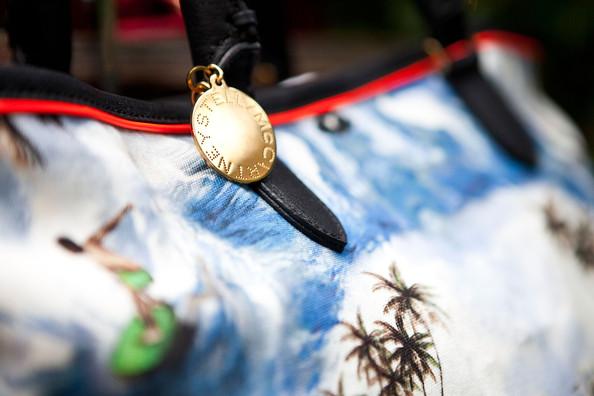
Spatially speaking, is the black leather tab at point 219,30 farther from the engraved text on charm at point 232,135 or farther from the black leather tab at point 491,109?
the black leather tab at point 491,109

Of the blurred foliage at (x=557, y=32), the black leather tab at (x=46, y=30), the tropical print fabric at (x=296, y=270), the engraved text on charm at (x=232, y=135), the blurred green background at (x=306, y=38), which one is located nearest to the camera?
the tropical print fabric at (x=296, y=270)

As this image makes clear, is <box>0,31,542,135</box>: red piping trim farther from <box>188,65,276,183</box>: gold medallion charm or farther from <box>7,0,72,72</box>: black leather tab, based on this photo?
<box>7,0,72,72</box>: black leather tab

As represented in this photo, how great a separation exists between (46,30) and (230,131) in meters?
0.20

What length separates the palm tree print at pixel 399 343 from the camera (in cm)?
43

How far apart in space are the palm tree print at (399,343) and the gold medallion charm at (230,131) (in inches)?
4.0

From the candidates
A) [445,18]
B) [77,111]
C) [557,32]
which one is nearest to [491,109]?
[445,18]

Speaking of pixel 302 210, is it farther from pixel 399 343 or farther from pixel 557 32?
pixel 557 32

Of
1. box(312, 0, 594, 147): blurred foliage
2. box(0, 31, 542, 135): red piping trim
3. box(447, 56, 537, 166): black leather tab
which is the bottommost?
box(312, 0, 594, 147): blurred foliage

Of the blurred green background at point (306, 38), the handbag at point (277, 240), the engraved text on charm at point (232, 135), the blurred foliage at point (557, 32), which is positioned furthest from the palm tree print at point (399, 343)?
the blurred foliage at point (557, 32)

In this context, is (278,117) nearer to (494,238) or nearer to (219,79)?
(219,79)

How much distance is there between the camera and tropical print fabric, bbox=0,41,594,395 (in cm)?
34

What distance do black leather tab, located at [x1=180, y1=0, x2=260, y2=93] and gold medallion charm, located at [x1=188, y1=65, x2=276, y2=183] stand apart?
1cm

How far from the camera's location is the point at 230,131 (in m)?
0.45

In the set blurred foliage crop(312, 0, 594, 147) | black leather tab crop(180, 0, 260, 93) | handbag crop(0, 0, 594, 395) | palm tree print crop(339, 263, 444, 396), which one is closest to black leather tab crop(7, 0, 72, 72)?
handbag crop(0, 0, 594, 395)
